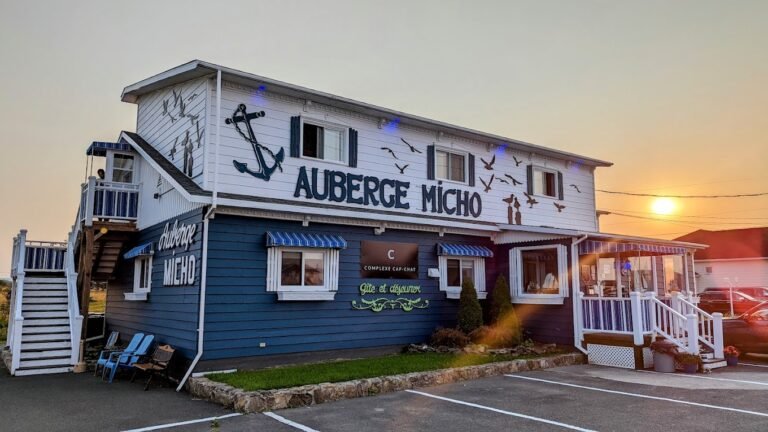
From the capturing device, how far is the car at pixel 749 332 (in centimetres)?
1334

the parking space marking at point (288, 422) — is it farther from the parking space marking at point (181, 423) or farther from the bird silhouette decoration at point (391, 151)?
the bird silhouette decoration at point (391, 151)

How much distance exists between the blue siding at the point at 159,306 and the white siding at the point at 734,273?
121ft

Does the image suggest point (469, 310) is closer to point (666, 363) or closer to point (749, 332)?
point (666, 363)

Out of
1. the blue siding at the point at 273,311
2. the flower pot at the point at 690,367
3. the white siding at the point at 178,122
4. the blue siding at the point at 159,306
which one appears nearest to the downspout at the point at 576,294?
the flower pot at the point at 690,367

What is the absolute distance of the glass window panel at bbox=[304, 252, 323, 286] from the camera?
11852mm

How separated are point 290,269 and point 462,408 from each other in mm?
5080

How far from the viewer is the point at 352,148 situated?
1306 cm

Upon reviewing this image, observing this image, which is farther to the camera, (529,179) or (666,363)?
(529,179)

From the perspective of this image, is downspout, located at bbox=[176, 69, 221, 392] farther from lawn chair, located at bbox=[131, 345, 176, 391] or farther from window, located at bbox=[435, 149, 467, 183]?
window, located at bbox=[435, 149, 467, 183]

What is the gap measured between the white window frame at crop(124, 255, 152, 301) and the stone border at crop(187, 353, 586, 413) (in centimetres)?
440

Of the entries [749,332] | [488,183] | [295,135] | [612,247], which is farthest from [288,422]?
[749,332]

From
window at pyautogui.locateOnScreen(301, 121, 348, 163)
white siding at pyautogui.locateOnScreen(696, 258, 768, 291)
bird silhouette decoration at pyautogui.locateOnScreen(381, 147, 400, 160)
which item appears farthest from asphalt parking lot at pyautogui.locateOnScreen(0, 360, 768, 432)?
white siding at pyautogui.locateOnScreen(696, 258, 768, 291)

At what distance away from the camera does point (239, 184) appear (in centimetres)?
1115

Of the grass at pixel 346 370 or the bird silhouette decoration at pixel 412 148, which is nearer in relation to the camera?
the grass at pixel 346 370
